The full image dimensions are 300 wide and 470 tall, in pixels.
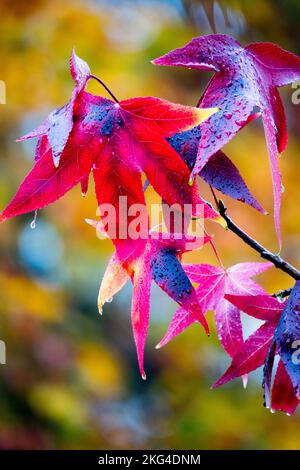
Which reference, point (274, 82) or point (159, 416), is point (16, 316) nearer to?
point (159, 416)

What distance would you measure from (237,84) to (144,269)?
18cm

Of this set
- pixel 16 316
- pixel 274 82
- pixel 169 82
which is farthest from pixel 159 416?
pixel 274 82

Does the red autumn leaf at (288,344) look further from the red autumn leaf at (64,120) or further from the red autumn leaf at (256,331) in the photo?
the red autumn leaf at (64,120)

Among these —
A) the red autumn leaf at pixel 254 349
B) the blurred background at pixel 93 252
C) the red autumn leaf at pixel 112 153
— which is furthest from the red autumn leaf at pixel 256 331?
the blurred background at pixel 93 252

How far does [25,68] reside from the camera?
7.04 feet

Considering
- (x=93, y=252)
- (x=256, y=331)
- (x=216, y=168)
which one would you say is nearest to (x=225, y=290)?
(x=256, y=331)

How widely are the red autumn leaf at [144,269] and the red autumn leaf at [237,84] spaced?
10 cm

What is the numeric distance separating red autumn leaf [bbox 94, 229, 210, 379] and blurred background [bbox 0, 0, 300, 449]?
5.04 ft

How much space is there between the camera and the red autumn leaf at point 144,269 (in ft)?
1.62

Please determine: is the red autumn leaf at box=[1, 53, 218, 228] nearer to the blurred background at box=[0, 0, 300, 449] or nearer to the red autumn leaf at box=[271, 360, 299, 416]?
the red autumn leaf at box=[271, 360, 299, 416]

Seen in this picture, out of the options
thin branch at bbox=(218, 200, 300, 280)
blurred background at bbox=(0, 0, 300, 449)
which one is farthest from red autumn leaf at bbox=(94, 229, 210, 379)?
blurred background at bbox=(0, 0, 300, 449)

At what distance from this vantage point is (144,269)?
522 mm

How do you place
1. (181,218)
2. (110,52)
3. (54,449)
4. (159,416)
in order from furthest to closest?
(159,416) → (110,52) → (54,449) → (181,218)
